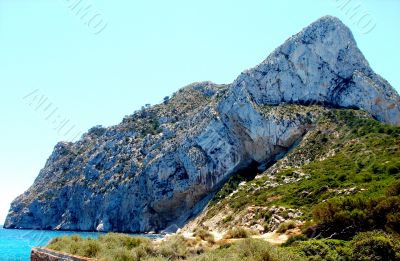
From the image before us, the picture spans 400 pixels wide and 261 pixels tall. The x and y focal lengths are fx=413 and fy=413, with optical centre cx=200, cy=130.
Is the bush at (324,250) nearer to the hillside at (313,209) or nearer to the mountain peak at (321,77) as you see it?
the hillside at (313,209)

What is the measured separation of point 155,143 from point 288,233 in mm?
60240

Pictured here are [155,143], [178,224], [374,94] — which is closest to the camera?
[374,94]

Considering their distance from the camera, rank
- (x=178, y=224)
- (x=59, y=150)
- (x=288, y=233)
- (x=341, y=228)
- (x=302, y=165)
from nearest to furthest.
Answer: (x=341, y=228) → (x=288, y=233) → (x=302, y=165) → (x=178, y=224) → (x=59, y=150)

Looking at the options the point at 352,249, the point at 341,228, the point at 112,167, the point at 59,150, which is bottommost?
the point at 341,228

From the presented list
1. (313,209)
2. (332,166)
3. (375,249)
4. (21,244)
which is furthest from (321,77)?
(375,249)

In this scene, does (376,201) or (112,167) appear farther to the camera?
(112,167)

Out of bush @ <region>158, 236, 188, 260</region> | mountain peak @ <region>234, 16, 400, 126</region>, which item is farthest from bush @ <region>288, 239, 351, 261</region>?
mountain peak @ <region>234, 16, 400, 126</region>

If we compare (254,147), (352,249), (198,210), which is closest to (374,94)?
(254,147)

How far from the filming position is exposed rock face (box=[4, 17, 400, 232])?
6681cm

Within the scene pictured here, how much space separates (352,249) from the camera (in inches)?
Answer: 546

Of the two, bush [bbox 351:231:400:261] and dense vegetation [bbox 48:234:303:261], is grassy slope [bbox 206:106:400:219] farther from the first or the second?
bush [bbox 351:231:400:261]

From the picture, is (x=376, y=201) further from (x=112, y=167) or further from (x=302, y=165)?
(x=112, y=167)

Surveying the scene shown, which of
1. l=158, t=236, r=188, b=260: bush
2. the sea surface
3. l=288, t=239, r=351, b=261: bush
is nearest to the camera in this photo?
l=288, t=239, r=351, b=261: bush

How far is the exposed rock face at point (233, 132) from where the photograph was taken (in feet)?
219
